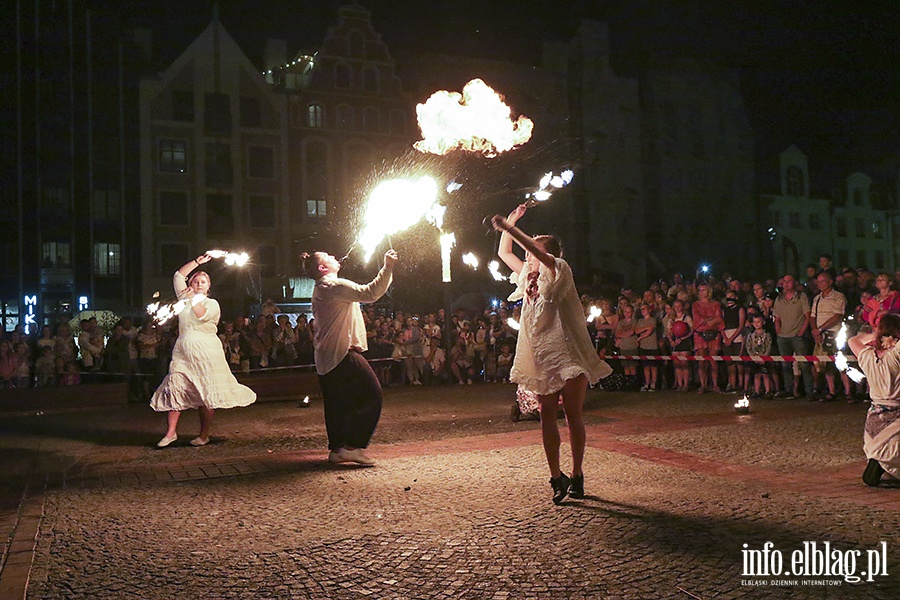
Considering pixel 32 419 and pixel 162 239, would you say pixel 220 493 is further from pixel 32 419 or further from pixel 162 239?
pixel 162 239

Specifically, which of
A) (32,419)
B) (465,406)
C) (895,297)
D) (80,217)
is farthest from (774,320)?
(80,217)

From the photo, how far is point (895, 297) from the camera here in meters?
11.2

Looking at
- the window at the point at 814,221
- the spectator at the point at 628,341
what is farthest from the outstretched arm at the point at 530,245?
the window at the point at 814,221

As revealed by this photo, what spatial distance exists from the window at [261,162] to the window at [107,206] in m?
7.33

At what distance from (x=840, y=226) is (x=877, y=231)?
15.3 feet

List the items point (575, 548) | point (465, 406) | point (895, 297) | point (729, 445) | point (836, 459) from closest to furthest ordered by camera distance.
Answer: point (575, 548), point (836, 459), point (729, 445), point (895, 297), point (465, 406)

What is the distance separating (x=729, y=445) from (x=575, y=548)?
14.3ft

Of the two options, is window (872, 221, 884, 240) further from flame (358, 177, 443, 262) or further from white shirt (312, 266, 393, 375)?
white shirt (312, 266, 393, 375)

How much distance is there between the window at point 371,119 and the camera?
4331 cm

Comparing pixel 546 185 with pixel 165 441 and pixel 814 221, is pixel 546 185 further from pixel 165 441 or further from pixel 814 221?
pixel 814 221

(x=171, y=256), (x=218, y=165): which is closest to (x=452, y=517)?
(x=171, y=256)

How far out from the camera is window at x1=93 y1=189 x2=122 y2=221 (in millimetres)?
41375

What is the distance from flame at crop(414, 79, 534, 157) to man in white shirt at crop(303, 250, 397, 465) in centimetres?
325

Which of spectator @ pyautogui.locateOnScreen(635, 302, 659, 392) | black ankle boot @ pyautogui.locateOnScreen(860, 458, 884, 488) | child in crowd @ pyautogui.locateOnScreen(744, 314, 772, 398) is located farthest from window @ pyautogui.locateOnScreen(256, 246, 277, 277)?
black ankle boot @ pyautogui.locateOnScreen(860, 458, 884, 488)
